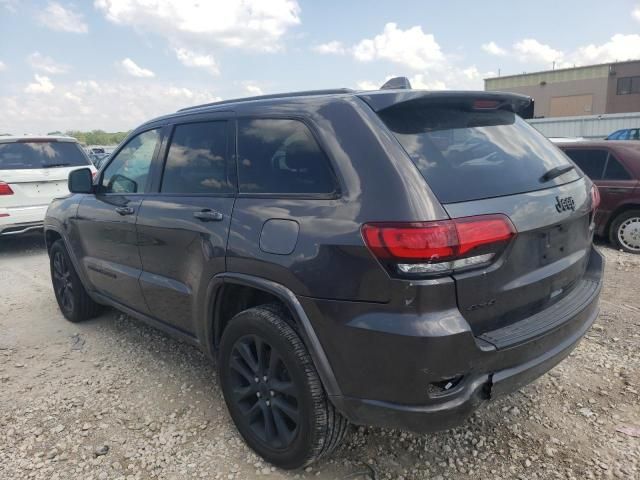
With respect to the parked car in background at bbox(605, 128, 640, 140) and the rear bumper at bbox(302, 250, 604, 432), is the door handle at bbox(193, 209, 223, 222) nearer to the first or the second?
the rear bumper at bbox(302, 250, 604, 432)

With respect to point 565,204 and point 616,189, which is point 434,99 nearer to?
point 565,204

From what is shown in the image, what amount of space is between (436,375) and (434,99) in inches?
47.5

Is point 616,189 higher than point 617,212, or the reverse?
point 616,189

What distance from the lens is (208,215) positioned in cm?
267

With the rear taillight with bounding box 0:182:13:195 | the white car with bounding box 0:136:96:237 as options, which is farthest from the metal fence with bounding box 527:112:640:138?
the rear taillight with bounding box 0:182:13:195

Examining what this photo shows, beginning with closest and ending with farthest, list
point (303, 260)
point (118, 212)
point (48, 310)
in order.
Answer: point (303, 260) → point (118, 212) → point (48, 310)

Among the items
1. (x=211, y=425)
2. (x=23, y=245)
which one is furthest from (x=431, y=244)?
(x=23, y=245)

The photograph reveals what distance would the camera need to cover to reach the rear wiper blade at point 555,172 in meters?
2.39

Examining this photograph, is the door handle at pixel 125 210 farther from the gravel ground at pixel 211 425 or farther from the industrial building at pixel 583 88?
the industrial building at pixel 583 88

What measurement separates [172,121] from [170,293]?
1125mm

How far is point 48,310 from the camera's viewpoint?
496 cm

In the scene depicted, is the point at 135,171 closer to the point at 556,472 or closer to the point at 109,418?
the point at 109,418

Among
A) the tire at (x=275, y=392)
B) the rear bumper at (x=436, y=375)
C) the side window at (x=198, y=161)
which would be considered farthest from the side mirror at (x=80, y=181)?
the rear bumper at (x=436, y=375)

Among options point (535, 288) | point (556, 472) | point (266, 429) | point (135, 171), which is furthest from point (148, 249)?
point (556, 472)
